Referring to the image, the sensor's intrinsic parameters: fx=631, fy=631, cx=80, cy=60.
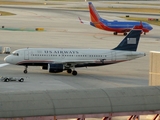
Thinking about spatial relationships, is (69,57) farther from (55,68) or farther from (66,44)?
(66,44)

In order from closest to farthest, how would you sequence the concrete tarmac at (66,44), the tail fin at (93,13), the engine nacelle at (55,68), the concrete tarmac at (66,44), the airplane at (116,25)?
the concrete tarmac at (66,44), the concrete tarmac at (66,44), the engine nacelle at (55,68), the airplane at (116,25), the tail fin at (93,13)

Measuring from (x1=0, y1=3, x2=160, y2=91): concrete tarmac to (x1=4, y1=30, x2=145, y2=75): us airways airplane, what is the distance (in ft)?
3.92

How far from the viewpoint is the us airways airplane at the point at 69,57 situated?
221 feet

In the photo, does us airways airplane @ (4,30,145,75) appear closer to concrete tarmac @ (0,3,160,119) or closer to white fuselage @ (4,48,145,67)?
white fuselage @ (4,48,145,67)

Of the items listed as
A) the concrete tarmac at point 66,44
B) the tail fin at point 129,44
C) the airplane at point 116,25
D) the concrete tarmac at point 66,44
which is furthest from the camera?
the airplane at point 116,25

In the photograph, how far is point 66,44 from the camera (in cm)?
10106

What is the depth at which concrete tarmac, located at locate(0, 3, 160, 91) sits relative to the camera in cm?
6356

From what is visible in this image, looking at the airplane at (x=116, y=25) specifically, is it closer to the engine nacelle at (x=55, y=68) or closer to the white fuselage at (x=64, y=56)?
the white fuselage at (x=64, y=56)

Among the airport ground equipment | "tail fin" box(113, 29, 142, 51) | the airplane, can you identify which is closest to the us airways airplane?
"tail fin" box(113, 29, 142, 51)

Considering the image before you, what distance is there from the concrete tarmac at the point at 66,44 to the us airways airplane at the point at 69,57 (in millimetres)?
1195

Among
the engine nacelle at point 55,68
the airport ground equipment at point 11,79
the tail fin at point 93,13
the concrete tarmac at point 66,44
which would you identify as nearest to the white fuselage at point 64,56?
the engine nacelle at point 55,68

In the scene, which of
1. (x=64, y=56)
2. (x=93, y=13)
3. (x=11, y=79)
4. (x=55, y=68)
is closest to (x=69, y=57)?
(x=64, y=56)

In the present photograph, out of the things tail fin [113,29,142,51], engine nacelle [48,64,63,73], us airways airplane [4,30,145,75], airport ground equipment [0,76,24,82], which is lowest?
airport ground equipment [0,76,24,82]

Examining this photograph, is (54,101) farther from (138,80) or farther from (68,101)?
(138,80)
